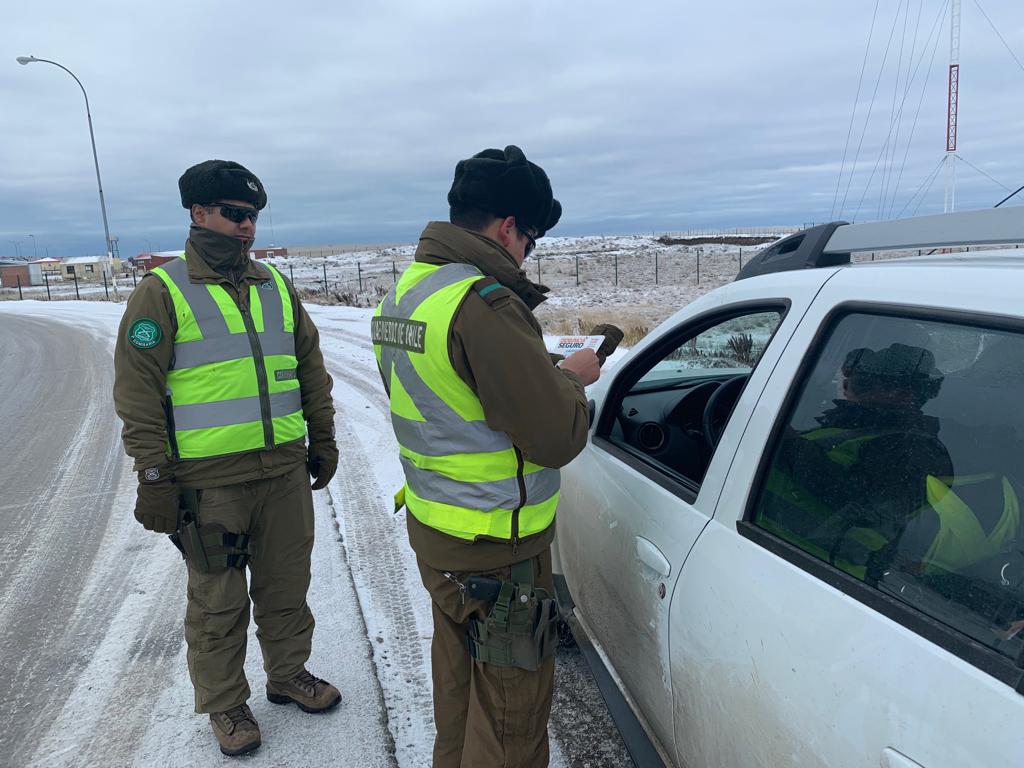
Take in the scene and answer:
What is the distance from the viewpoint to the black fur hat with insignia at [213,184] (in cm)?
248

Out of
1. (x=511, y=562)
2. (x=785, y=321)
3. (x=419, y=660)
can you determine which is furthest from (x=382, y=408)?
(x=785, y=321)

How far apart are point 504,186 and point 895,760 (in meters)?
1.53

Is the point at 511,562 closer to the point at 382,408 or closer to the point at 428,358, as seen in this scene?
the point at 428,358

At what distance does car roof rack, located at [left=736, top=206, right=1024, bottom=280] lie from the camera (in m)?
1.52

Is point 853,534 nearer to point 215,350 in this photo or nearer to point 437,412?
point 437,412

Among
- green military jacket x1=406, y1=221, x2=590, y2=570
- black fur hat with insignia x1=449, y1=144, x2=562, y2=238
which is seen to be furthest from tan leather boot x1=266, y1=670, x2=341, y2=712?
black fur hat with insignia x1=449, y1=144, x2=562, y2=238

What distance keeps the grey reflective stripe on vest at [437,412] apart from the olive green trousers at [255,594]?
102 centimetres

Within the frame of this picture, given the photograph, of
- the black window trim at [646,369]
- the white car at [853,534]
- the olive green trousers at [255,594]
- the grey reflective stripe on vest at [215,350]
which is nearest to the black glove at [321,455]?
the olive green trousers at [255,594]

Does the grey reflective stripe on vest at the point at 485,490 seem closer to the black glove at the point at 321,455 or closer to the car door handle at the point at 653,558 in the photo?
the car door handle at the point at 653,558

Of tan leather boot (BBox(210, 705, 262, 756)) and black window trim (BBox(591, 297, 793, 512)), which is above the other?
black window trim (BBox(591, 297, 793, 512))

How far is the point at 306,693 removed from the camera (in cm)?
279

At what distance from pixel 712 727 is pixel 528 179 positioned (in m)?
1.47

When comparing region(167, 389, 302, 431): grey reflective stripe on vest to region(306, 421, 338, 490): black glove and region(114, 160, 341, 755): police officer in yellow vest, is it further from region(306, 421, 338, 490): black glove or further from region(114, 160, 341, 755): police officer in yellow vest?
region(306, 421, 338, 490): black glove

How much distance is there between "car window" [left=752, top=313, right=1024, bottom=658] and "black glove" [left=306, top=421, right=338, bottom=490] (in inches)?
75.4
